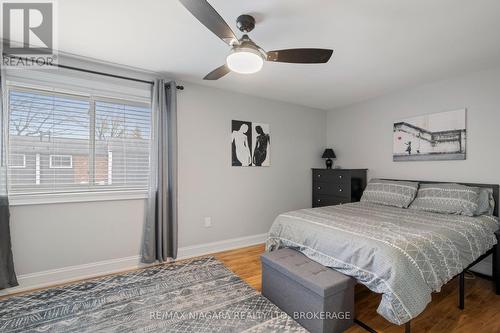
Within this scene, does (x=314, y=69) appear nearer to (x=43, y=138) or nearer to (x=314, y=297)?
(x=314, y=297)

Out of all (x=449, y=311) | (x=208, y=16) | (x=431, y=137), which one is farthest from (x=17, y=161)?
(x=431, y=137)

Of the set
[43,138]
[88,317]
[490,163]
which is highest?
[43,138]

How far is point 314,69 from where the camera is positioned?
274 centimetres

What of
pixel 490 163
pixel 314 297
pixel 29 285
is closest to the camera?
pixel 314 297

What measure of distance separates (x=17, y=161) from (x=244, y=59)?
243cm

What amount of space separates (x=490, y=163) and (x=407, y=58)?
154cm

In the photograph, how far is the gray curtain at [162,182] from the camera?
287 centimetres

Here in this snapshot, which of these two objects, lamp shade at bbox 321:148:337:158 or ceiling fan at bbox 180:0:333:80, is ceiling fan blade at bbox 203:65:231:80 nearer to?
ceiling fan at bbox 180:0:333:80

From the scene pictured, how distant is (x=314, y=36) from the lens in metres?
2.07

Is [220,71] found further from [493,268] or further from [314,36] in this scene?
[493,268]

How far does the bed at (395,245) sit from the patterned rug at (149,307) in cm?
62

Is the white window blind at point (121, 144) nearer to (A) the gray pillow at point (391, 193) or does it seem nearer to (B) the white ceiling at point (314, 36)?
(B) the white ceiling at point (314, 36)

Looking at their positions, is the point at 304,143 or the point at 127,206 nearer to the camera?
the point at 127,206

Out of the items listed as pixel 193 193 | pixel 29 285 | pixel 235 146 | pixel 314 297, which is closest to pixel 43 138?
pixel 29 285
